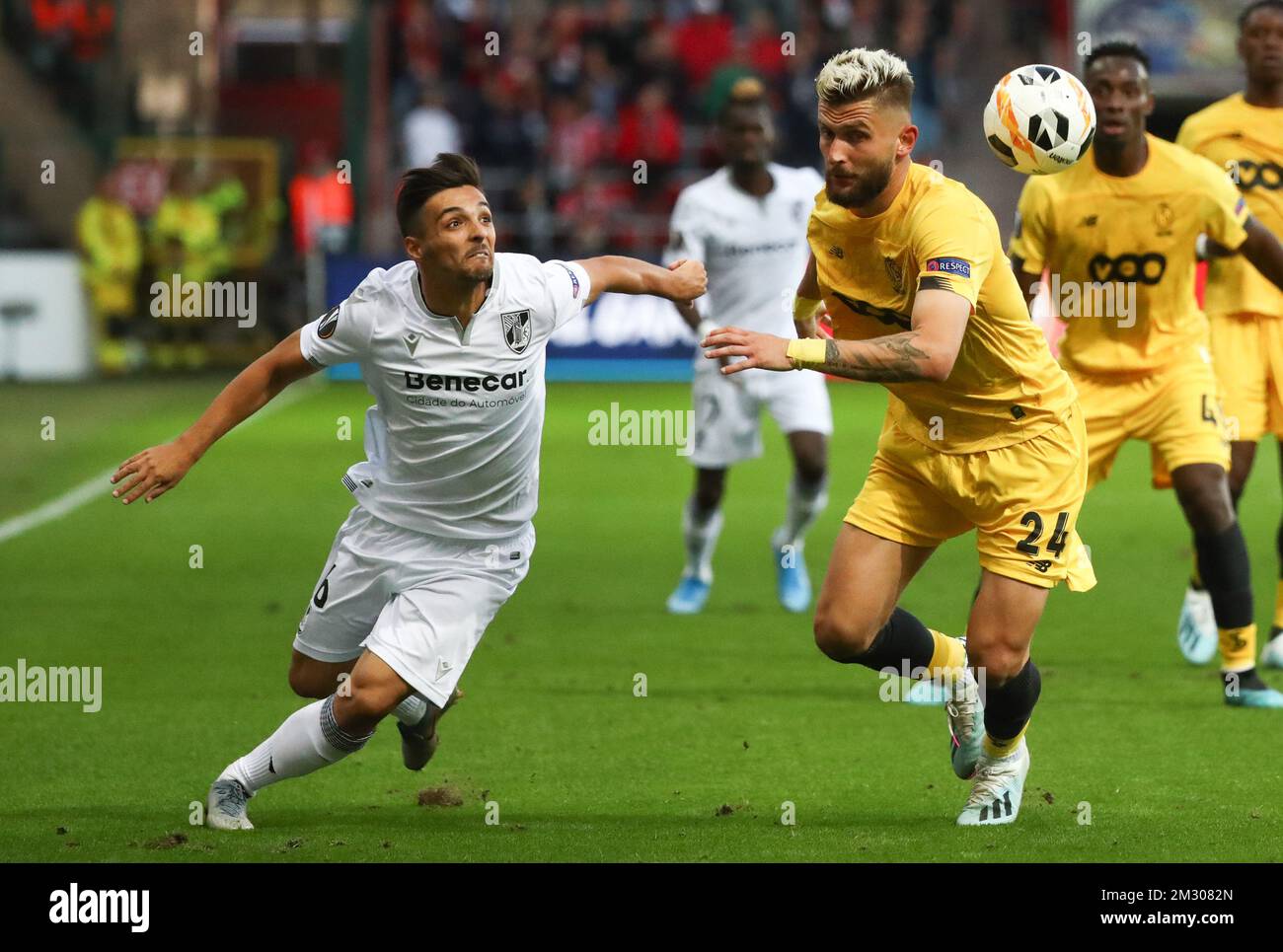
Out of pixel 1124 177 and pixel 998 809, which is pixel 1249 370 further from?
pixel 998 809

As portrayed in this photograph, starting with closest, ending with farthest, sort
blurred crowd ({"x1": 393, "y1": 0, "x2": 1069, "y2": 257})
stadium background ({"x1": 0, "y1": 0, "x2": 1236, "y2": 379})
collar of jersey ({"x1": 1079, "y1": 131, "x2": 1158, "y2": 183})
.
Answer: collar of jersey ({"x1": 1079, "y1": 131, "x2": 1158, "y2": 183}) < stadium background ({"x1": 0, "y1": 0, "x2": 1236, "y2": 379}) < blurred crowd ({"x1": 393, "y1": 0, "x2": 1069, "y2": 257})

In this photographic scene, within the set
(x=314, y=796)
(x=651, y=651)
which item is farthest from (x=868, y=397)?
(x=314, y=796)

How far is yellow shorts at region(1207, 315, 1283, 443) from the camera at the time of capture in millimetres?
9328

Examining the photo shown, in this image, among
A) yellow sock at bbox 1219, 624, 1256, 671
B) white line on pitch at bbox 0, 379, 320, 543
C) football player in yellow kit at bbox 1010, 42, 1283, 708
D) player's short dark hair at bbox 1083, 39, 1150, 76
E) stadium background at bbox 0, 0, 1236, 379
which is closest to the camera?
player's short dark hair at bbox 1083, 39, 1150, 76

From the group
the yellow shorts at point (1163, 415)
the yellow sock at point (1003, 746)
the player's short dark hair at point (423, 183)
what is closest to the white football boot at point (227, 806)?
the player's short dark hair at point (423, 183)

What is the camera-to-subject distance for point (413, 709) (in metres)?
6.98

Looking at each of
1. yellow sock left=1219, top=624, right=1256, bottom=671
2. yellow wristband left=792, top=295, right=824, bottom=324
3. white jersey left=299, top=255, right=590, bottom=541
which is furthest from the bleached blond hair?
yellow sock left=1219, top=624, right=1256, bottom=671

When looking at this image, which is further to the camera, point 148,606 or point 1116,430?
point 148,606

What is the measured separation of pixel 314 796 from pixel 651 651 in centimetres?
319

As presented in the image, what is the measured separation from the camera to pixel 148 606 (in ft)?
37.1

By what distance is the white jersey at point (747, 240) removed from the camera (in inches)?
451

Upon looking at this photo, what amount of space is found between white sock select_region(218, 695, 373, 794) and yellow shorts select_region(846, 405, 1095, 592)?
179 centimetres

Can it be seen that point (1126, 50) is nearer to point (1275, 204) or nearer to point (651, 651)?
point (1275, 204)

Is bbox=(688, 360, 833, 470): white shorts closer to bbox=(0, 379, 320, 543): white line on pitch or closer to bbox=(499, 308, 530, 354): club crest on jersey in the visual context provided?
bbox=(0, 379, 320, 543): white line on pitch
